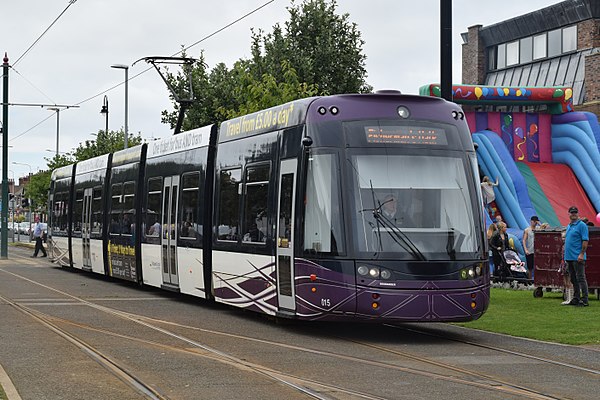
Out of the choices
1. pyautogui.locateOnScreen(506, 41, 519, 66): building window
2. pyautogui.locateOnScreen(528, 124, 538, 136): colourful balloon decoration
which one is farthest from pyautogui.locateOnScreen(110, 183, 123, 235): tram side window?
pyautogui.locateOnScreen(506, 41, 519, 66): building window

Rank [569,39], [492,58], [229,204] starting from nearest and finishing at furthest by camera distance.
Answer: [229,204]
[569,39]
[492,58]

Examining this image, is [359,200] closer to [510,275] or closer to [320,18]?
[510,275]

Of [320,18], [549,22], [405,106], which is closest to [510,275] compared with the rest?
[405,106]

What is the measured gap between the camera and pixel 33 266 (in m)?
36.4

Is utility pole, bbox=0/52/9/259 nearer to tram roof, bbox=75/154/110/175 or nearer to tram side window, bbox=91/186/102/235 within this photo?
tram roof, bbox=75/154/110/175

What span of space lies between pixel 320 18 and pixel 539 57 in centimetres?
1572

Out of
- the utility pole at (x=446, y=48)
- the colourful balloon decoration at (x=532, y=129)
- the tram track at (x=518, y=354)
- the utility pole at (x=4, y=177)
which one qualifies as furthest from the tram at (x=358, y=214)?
the utility pole at (x=4, y=177)

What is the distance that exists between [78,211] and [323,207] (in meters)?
17.0

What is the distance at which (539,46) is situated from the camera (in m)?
54.6

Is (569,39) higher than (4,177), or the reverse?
(569,39)

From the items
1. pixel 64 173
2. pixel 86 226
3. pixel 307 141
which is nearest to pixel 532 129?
pixel 64 173

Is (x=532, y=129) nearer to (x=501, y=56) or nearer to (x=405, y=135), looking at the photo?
(x=501, y=56)

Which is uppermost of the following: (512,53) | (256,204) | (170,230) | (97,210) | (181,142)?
(512,53)

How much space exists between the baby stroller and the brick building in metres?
23.8
